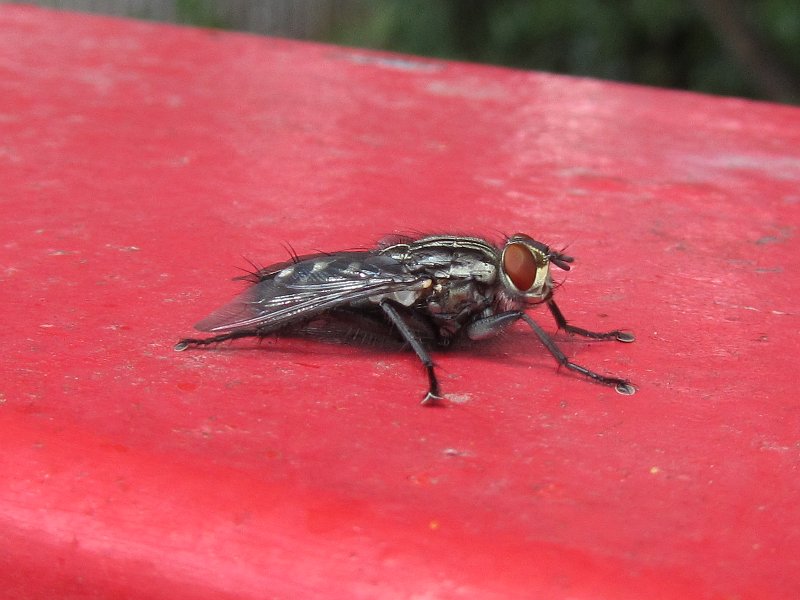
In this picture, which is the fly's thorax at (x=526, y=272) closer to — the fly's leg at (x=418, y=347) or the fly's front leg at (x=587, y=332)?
the fly's front leg at (x=587, y=332)

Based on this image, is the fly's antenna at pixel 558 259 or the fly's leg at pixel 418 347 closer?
the fly's leg at pixel 418 347

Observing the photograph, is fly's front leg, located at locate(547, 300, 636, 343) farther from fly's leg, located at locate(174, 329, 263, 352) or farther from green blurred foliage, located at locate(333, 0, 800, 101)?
green blurred foliage, located at locate(333, 0, 800, 101)

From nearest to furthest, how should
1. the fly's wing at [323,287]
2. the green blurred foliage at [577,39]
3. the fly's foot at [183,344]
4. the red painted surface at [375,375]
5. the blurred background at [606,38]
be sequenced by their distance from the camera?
the red painted surface at [375,375] < the fly's foot at [183,344] < the fly's wing at [323,287] < the blurred background at [606,38] < the green blurred foliage at [577,39]

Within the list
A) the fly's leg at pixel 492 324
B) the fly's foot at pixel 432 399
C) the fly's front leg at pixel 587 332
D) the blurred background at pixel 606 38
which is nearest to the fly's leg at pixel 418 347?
the fly's foot at pixel 432 399

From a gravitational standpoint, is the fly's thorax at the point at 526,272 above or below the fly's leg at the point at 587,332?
above

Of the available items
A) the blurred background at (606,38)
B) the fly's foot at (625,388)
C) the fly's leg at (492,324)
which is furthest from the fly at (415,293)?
the blurred background at (606,38)

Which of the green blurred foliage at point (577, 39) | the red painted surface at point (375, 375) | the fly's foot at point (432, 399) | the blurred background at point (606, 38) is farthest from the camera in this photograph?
the green blurred foliage at point (577, 39)

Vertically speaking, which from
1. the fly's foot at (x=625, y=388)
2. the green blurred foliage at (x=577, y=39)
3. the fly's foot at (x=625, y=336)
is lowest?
the green blurred foliage at (x=577, y=39)
